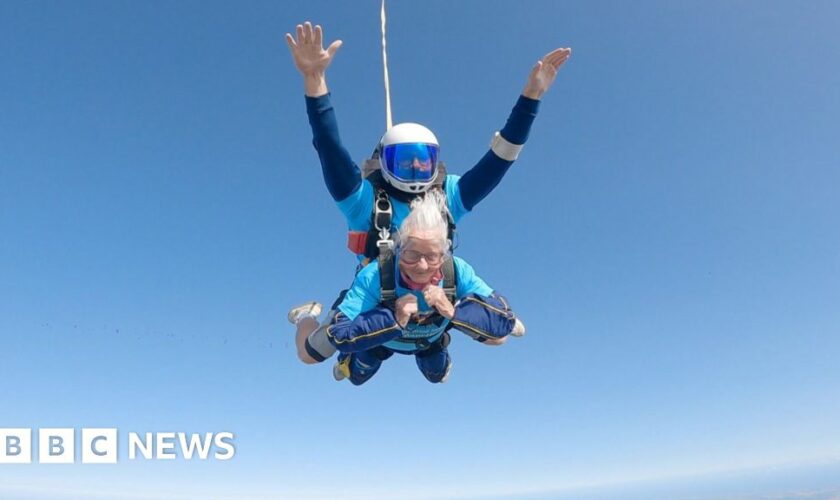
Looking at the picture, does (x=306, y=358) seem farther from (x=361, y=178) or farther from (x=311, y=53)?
(x=311, y=53)

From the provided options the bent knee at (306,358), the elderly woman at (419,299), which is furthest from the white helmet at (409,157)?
the bent knee at (306,358)

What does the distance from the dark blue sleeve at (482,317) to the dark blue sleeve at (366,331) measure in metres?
0.43

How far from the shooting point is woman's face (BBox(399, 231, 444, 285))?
10.0 feet

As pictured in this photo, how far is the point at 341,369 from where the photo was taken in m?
4.75

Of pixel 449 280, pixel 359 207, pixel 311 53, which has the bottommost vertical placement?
pixel 449 280

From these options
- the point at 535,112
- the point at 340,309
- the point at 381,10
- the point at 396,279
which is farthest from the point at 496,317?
the point at 381,10

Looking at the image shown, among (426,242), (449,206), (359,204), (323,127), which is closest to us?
(426,242)

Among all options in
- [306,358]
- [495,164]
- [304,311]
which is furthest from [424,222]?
[304,311]

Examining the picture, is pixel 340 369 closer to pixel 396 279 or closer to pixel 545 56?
pixel 396 279

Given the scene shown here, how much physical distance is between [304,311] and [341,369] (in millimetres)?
657

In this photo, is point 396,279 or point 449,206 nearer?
point 396,279

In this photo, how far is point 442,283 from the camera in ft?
10.9

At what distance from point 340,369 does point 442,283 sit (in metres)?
1.93

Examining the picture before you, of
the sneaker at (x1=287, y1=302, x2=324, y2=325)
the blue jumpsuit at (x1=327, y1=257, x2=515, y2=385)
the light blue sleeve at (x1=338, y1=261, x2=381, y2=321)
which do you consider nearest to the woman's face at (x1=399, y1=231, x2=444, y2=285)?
the blue jumpsuit at (x1=327, y1=257, x2=515, y2=385)
